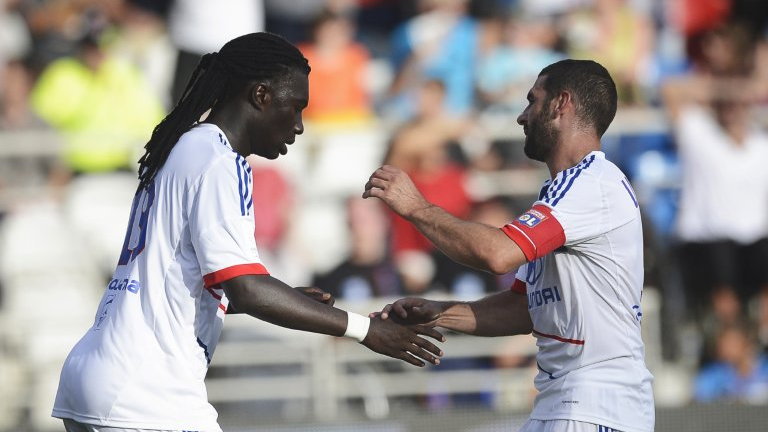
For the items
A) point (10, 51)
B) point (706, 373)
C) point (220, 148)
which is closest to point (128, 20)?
point (10, 51)

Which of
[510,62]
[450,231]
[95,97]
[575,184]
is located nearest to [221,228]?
[450,231]

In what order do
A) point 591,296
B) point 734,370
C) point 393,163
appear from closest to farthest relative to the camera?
point 591,296
point 734,370
point 393,163

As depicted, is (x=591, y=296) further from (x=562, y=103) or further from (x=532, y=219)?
(x=562, y=103)

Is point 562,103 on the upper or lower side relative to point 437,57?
lower

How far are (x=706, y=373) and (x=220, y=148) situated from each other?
699 centimetres

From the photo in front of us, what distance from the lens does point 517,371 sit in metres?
10.1

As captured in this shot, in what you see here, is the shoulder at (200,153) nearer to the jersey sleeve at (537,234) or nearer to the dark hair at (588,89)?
the jersey sleeve at (537,234)

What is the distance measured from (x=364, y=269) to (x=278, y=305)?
5853mm

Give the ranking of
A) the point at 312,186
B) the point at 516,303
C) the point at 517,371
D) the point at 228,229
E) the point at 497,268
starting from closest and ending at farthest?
1. the point at 228,229
2. the point at 497,268
3. the point at 516,303
4. the point at 517,371
5. the point at 312,186

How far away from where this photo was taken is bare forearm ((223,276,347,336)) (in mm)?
4402

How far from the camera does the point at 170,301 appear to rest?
4461mm

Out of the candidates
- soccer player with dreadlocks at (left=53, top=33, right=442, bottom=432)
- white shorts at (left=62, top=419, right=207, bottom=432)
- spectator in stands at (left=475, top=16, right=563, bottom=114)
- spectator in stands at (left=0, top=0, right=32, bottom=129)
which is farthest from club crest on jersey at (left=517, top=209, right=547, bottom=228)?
spectator in stands at (left=0, top=0, right=32, bottom=129)

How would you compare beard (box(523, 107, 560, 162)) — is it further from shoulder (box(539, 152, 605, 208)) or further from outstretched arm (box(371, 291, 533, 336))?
outstretched arm (box(371, 291, 533, 336))

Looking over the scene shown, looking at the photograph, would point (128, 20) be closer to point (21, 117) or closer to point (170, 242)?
point (21, 117)
